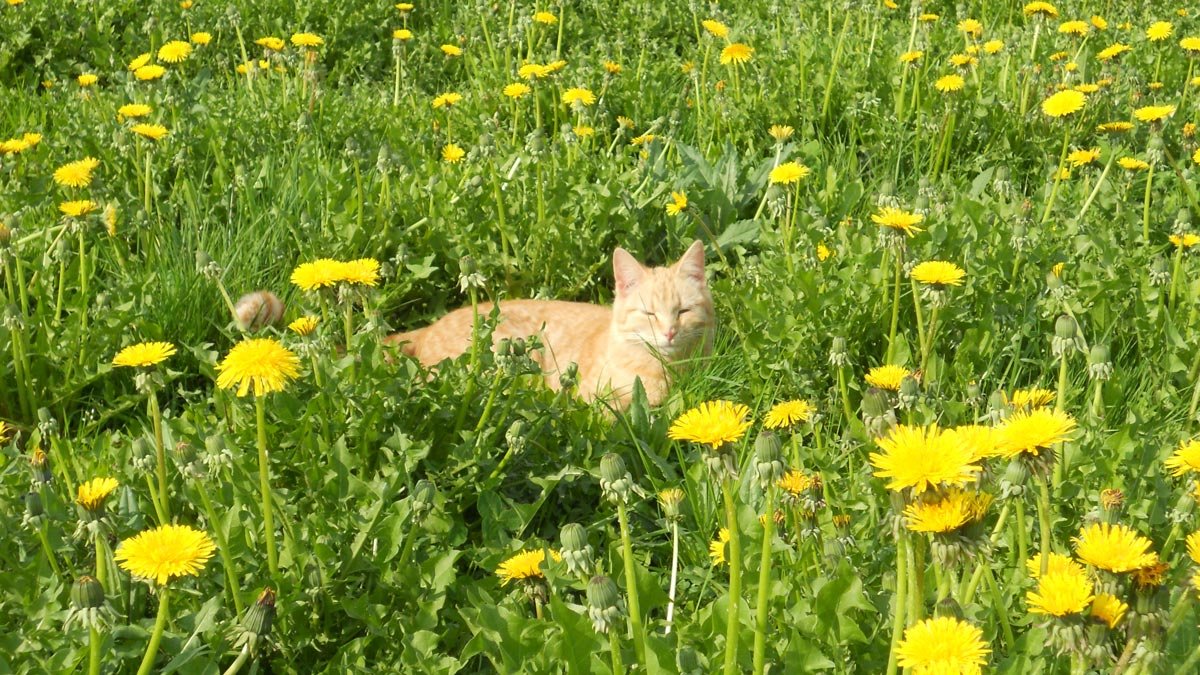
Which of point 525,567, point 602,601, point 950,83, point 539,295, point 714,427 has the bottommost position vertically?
point 539,295

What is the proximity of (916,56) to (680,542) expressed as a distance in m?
2.73

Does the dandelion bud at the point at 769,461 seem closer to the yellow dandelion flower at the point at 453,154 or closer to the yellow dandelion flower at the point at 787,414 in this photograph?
the yellow dandelion flower at the point at 787,414

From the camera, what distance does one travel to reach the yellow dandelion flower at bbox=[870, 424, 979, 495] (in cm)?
157

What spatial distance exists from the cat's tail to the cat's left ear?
1.23 meters

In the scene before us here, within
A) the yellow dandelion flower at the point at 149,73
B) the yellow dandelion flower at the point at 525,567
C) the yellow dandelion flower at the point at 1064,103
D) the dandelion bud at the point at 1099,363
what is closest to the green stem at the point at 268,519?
the yellow dandelion flower at the point at 525,567

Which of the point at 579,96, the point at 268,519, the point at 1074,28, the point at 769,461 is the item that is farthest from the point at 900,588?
the point at 1074,28

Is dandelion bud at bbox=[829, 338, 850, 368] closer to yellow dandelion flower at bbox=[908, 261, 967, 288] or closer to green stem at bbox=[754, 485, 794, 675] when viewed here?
yellow dandelion flower at bbox=[908, 261, 967, 288]

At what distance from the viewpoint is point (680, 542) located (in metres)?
2.84

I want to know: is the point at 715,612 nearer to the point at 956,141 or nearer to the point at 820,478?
the point at 820,478

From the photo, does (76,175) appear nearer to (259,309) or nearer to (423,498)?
(259,309)

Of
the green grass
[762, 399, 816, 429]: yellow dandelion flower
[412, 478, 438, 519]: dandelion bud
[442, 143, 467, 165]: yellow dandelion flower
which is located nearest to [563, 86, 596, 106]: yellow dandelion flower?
the green grass

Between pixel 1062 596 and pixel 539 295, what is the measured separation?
2806 mm

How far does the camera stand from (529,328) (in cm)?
396

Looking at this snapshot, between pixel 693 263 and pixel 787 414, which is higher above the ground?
pixel 787 414
